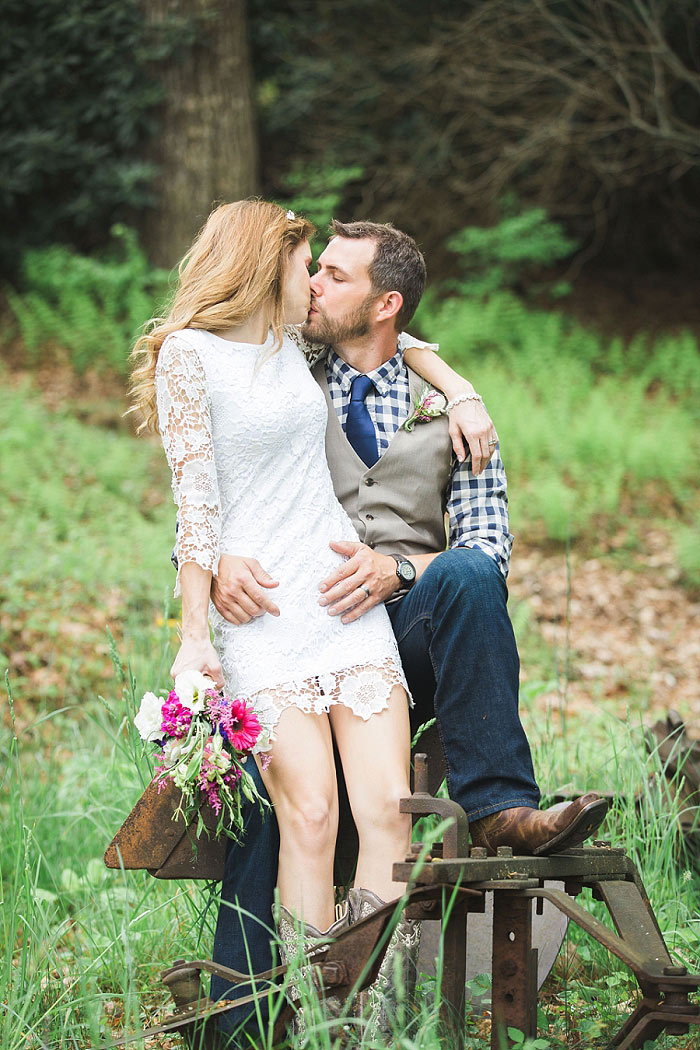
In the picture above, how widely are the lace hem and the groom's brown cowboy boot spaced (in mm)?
379

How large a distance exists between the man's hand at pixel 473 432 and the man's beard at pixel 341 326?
1.25ft

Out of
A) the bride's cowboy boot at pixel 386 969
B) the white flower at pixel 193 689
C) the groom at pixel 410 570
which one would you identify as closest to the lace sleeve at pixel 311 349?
the groom at pixel 410 570

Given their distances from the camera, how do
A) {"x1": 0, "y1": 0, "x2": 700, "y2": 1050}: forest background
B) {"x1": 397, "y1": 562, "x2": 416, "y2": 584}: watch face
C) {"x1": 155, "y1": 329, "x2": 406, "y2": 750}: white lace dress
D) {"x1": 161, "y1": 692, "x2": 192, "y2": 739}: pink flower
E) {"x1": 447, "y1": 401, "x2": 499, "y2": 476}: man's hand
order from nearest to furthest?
{"x1": 161, "y1": 692, "x2": 192, "y2": 739}: pink flower < {"x1": 155, "y1": 329, "x2": 406, "y2": 750}: white lace dress < {"x1": 397, "y1": 562, "x2": 416, "y2": 584}: watch face < {"x1": 447, "y1": 401, "x2": 499, "y2": 476}: man's hand < {"x1": 0, "y1": 0, "x2": 700, "y2": 1050}: forest background

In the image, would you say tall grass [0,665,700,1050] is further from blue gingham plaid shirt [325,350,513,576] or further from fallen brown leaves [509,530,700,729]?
fallen brown leaves [509,530,700,729]

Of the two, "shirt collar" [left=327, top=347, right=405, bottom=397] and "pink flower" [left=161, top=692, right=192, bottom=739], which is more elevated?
"shirt collar" [left=327, top=347, right=405, bottom=397]

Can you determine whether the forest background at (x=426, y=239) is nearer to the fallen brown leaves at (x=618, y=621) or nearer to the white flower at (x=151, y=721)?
the fallen brown leaves at (x=618, y=621)

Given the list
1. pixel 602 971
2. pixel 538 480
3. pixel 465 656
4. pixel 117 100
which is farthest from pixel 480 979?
pixel 117 100

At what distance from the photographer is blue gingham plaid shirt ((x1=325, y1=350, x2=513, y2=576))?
3.02 m

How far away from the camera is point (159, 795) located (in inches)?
103

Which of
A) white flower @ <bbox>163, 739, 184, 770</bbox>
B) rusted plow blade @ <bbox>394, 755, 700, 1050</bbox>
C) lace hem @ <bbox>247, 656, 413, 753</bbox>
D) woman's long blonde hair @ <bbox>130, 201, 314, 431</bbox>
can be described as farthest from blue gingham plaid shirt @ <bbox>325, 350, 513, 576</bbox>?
white flower @ <bbox>163, 739, 184, 770</bbox>

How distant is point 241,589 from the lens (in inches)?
108

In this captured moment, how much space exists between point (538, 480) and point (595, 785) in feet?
15.9

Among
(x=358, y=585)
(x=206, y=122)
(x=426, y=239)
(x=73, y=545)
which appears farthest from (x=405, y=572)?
(x=426, y=239)

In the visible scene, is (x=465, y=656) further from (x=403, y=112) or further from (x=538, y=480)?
(x=403, y=112)
